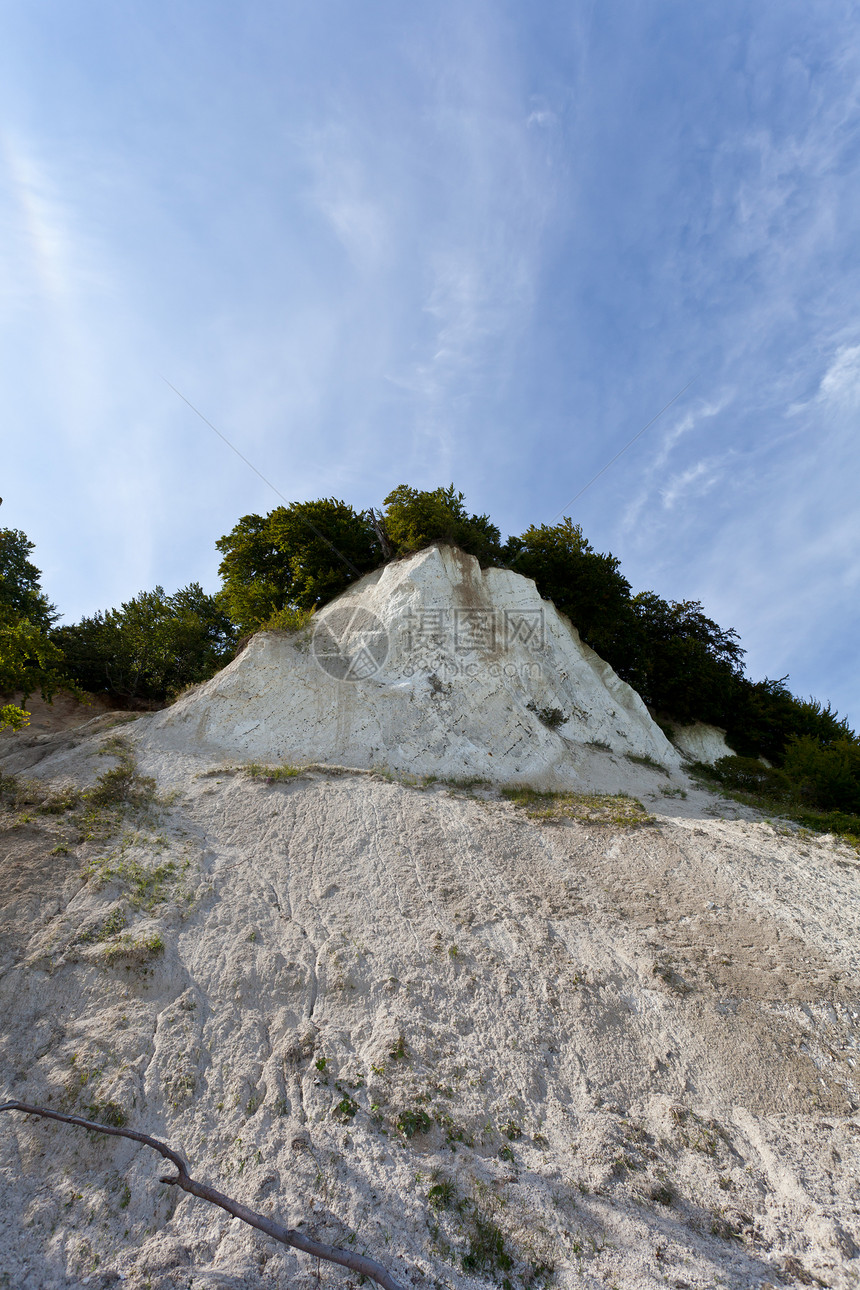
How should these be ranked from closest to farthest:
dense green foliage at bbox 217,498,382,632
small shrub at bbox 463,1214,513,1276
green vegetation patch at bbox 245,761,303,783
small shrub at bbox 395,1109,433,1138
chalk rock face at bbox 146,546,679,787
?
small shrub at bbox 463,1214,513,1276, small shrub at bbox 395,1109,433,1138, green vegetation patch at bbox 245,761,303,783, chalk rock face at bbox 146,546,679,787, dense green foliage at bbox 217,498,382,632

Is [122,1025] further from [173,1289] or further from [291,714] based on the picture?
[291,714]

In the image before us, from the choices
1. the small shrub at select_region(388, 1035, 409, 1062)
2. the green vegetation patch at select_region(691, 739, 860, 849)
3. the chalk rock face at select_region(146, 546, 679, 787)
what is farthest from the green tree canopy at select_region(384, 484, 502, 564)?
the small shrub at select_region(388, 1035, 409, 1062)

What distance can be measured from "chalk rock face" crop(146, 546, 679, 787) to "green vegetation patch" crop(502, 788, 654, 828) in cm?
87

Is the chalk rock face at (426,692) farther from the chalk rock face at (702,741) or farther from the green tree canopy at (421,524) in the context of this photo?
the chalk rock face at (702,741)

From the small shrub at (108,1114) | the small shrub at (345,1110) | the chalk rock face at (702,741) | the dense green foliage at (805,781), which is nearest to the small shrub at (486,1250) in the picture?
the small shrub at (345,1110)

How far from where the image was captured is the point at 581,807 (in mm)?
11398

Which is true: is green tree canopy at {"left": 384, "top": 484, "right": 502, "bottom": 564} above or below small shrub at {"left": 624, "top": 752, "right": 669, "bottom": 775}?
above

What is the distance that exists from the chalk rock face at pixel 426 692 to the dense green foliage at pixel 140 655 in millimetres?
6088

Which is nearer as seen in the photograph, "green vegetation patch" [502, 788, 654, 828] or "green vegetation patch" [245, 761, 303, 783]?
Result: "green vegetation patch" [502, 788, 654, 828]

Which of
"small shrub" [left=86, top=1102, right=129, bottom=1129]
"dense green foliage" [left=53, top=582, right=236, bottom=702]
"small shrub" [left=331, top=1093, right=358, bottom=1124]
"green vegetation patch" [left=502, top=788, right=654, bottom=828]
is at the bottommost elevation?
"small shrub" [left=331, top=1093, right=358, bottom=1124]

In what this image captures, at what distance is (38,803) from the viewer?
29.5 ft

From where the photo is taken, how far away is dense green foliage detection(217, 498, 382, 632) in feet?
62.0

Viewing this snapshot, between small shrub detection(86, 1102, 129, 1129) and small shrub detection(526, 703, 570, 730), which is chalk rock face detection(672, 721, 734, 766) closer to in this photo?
small shrub detection(526, 703, 570, 730)

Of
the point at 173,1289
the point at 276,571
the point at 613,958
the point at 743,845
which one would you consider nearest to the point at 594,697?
the point at 743,845
